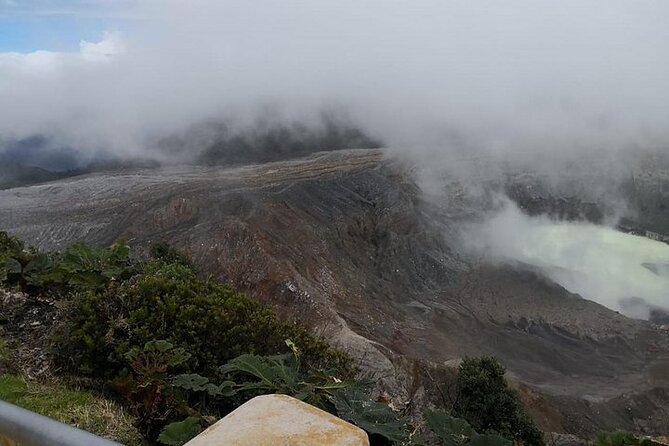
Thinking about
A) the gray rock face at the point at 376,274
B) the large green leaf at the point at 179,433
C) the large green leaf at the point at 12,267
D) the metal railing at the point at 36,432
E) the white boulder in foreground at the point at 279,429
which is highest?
the metal railing at the point at 36,432

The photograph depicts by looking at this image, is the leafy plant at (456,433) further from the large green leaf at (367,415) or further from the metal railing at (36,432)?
the metal railing at (36,432)

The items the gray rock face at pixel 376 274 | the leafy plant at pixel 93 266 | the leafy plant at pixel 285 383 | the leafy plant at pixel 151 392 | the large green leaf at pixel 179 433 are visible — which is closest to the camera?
the large green leaf at pixel 179 433

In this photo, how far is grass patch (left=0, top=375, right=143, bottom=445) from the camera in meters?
4.86

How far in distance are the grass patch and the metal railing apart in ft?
7.60

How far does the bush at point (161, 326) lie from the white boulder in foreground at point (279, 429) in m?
2.86

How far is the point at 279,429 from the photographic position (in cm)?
322

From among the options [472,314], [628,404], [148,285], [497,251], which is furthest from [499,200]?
[148,285]

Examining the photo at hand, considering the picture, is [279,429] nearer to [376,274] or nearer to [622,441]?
[622,441]

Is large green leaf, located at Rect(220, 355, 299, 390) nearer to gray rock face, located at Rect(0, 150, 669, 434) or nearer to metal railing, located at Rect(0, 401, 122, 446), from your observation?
metal railing, located at Rect(0, 401, 122, 446)

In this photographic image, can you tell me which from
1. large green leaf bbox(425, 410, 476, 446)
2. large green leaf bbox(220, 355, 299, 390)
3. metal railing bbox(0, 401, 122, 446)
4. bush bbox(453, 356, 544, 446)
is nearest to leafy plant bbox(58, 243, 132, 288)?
large green leaf bbox(220, 355, 299, 390)

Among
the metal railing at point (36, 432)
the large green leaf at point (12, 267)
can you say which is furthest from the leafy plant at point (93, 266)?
the metal railing at point (36, 432)

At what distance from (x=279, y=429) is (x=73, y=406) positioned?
2.82 m

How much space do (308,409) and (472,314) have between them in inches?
2318

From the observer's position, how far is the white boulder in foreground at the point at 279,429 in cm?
310
